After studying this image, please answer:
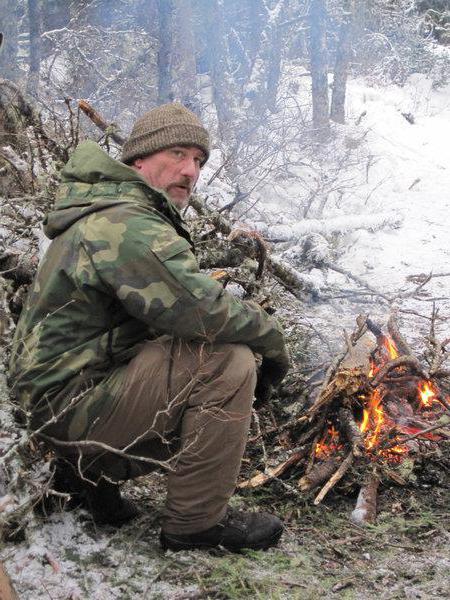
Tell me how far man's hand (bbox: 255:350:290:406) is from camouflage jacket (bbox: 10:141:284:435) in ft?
0.82

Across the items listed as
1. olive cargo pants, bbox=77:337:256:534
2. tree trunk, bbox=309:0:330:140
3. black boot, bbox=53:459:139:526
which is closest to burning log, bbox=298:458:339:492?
olive cargo pants, bbox=77:337:256:534

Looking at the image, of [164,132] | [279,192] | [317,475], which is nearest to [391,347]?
[317,475]

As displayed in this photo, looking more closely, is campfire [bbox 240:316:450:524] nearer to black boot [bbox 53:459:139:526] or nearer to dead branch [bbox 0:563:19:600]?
black boot [bbox 53:459:139:526]

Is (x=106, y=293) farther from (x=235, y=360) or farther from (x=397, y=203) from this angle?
(x=397, y=203)

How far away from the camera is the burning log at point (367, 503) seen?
2.63 meters

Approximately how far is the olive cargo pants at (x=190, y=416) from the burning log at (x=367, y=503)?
26.2 inches

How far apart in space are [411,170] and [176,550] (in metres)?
10.3

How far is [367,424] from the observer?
10.0ft

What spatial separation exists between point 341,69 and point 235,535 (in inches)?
519

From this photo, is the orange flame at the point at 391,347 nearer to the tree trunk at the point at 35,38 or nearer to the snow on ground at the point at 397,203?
the snow on ground at the point at 397,203

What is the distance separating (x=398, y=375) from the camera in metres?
3.29

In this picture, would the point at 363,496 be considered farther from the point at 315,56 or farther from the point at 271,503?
the point at 315,56

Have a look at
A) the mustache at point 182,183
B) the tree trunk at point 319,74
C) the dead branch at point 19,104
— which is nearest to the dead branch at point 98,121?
the dead branch at point 19,104

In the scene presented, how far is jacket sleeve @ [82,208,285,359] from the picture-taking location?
6.66ft
